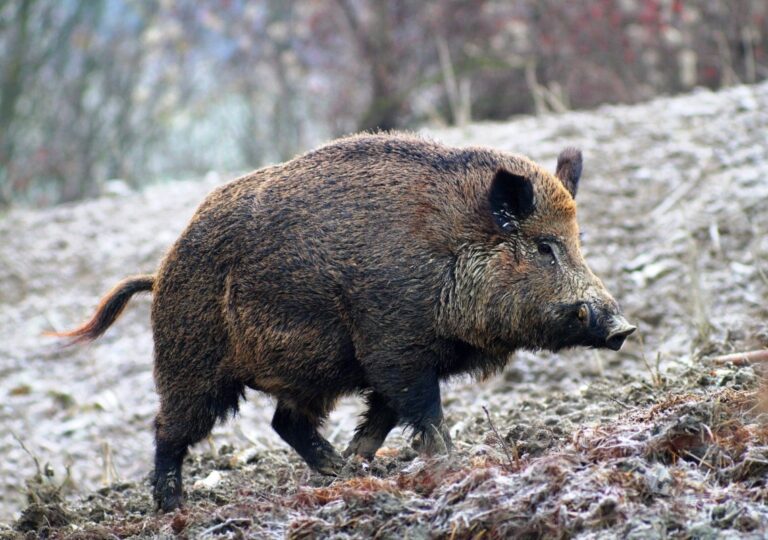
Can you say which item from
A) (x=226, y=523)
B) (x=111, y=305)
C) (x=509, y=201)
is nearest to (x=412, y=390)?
(x=509, y=201)

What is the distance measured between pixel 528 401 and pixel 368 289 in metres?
1.64

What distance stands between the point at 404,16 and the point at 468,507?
1186 cm

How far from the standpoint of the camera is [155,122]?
710 inches

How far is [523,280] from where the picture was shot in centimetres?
502

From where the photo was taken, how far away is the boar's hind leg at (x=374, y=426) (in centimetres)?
537

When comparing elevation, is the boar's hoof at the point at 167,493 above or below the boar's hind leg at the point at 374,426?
below

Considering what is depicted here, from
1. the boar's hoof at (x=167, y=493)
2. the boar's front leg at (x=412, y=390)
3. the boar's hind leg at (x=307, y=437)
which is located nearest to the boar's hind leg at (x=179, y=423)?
the boar's hoof at (x=167, y=493)

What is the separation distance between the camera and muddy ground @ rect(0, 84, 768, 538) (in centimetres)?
383

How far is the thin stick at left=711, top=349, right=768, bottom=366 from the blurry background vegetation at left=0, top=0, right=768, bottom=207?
219 inches

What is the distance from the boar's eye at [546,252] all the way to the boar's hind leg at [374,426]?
1.05 m

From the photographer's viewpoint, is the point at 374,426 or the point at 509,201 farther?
the point at 374,426

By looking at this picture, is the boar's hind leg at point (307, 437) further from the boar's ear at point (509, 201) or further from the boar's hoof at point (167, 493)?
the boar's ear at point (509, 201)

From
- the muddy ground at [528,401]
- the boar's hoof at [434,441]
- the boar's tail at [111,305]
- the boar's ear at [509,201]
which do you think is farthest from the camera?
the boar's tail at [111,305]

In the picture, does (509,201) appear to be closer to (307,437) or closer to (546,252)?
(546,252)
